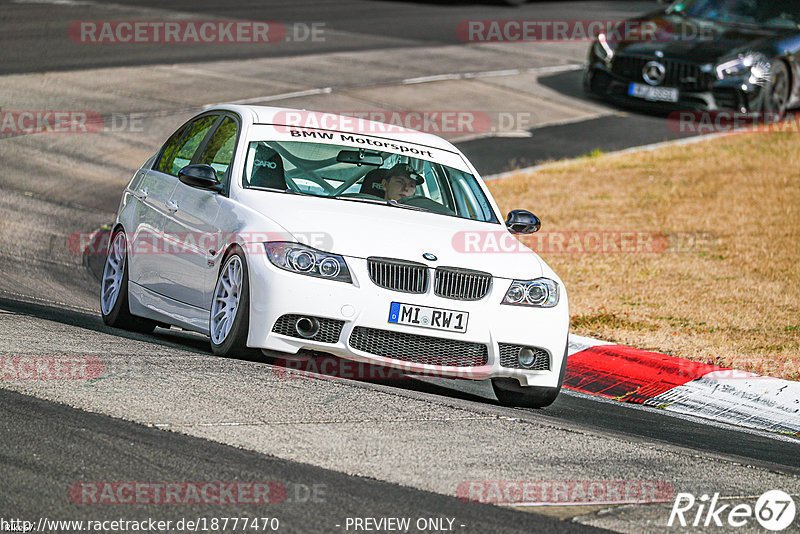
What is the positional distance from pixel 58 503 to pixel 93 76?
52.0 ft

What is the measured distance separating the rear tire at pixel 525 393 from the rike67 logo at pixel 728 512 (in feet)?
6.88

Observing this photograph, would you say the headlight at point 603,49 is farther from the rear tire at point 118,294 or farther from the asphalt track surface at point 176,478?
the asphalt track surface at point 176,478

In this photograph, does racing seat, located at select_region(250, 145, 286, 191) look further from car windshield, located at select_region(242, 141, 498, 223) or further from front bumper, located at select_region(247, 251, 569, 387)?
front bumper, located at select_region(247, 251, 569, 387)

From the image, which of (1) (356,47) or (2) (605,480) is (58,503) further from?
(1) (356,47)

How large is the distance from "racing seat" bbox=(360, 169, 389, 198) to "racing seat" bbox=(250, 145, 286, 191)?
54 centimetres

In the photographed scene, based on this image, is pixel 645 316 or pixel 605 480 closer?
pixel 605 480

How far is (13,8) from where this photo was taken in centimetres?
2539

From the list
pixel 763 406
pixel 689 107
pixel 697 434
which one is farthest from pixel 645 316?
pixel 689 107

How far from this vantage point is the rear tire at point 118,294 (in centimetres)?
893

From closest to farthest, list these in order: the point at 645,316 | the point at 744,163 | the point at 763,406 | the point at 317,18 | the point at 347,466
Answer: the point at 347,466, the point at 763,406, the point at 645,316, the point at 744,163, the point at 317,18

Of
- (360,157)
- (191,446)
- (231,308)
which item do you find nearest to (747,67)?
(360,157)

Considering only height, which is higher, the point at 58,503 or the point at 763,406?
the point at 58,503

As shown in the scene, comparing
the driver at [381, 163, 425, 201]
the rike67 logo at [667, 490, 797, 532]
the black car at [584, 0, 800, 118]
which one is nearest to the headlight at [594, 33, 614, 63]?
the black car at [584, 0, 800, 118]

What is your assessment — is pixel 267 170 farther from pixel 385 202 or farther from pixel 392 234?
pixel 392 234
